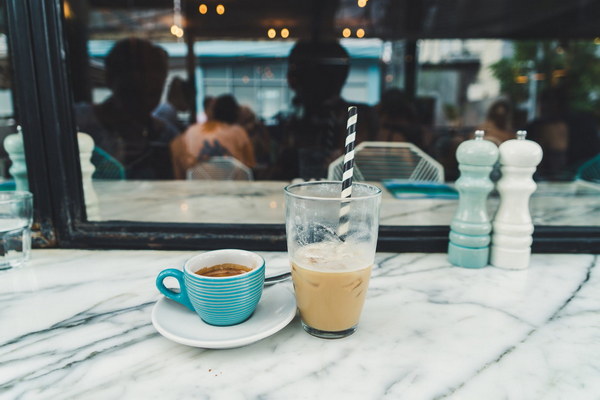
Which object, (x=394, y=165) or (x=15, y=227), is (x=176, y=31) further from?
(x=15, y=227)

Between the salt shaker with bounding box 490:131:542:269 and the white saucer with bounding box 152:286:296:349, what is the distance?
0.44 m

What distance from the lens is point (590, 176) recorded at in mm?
1821

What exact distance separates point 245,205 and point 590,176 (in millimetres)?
1560

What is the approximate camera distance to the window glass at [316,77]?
3465mm

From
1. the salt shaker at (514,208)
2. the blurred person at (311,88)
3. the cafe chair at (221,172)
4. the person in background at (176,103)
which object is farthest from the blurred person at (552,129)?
the person in background at (176,103)

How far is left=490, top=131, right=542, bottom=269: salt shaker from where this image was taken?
2.50 ft

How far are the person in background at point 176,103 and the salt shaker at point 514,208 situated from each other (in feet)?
11.2

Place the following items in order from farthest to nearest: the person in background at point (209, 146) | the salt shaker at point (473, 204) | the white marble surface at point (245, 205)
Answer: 1. the person in background at point (209, 146)
2. the white marble surface at point (245, 205)
3. the salt shaker at point (473, 204)

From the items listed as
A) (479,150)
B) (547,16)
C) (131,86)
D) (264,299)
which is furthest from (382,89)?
(264,299)

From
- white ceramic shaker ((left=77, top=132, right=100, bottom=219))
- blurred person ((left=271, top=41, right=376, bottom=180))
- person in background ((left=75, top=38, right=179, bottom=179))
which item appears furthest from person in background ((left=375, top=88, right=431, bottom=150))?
white ceramic shaker ((left=77, top=132, right=100, bottom=219))

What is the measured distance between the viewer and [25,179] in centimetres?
87

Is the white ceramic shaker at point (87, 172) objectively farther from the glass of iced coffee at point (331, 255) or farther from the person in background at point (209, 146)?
the person in background at point (209, 146)

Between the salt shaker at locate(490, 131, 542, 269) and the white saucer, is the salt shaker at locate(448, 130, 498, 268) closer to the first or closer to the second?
the salt shaker at locate(490, 131, 542, 269)

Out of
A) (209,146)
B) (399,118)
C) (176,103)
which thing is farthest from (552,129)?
(176,103)
